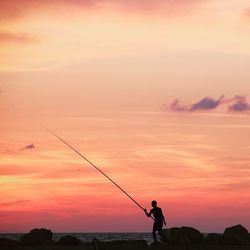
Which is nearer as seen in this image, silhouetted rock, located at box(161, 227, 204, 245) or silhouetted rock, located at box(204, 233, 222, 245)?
silhouetted rock, located at box(204, 233, 222, 245)

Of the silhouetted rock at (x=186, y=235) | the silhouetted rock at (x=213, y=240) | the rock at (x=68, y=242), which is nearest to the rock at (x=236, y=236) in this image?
the silhouetted rock at (x=213, y=240)

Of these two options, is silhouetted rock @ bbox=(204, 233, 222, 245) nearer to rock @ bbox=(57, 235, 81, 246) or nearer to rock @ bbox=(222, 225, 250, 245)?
rock @ bbox=(222, 225, 250, 245)

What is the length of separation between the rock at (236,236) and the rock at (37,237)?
10399mm

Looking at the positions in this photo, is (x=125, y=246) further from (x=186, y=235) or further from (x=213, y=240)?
(x=213, y=240)

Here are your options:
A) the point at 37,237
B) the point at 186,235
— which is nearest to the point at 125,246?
the point at 186,235

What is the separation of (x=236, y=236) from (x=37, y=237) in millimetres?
11804

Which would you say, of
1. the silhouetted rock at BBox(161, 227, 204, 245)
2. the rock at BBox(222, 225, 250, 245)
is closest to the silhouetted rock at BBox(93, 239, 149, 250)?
the silhouetted rock at BBox(161, 227, 204, 245)

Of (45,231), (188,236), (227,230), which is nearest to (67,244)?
(45,231)

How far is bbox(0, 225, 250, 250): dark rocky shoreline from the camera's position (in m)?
29.8

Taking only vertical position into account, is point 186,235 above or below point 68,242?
below

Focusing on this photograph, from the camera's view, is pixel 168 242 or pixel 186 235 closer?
pixel 168 242

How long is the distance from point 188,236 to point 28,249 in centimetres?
908

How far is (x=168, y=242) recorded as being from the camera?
31062 mm

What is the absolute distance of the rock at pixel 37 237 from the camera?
37.5m
